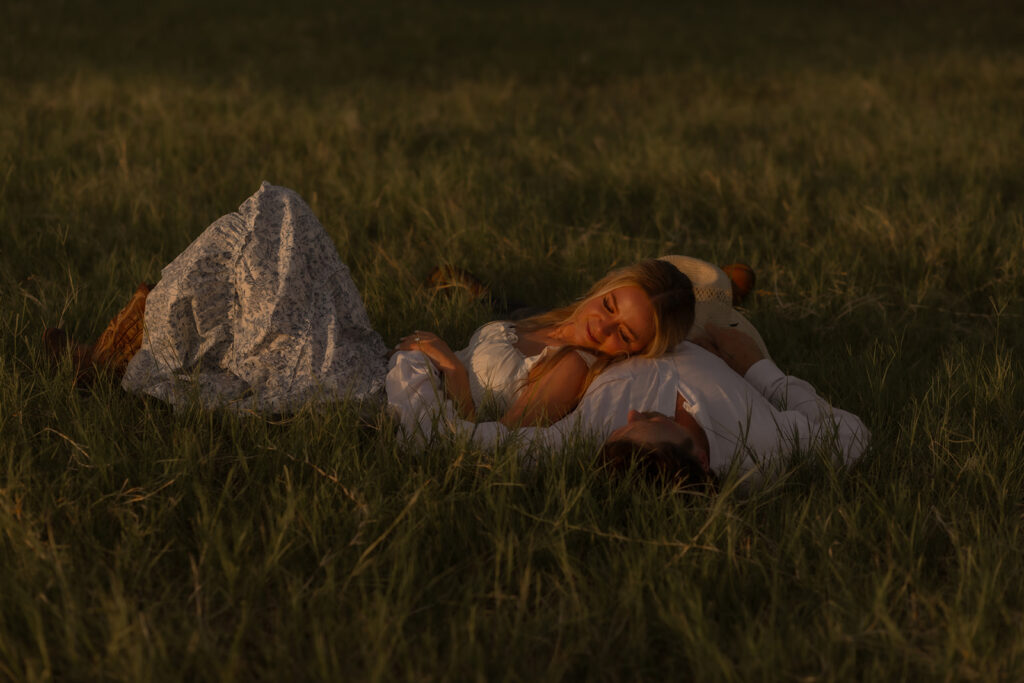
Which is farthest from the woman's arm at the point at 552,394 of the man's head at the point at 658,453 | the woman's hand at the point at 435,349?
the man's head at the point at 658,453

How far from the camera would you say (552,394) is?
114 inches

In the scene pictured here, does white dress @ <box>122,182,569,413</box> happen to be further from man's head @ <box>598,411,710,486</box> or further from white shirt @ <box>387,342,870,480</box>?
man's head @ <box>598,411,710,486</box>

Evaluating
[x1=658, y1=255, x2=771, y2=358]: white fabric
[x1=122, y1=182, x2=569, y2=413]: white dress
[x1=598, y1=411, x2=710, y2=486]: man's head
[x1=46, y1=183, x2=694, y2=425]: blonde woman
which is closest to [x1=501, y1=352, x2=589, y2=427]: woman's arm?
[x1=46, y1=183, x2=694, y2=425]: blonde woman

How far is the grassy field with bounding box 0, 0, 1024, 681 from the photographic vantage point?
193cm

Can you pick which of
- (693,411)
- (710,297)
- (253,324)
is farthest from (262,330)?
(710,297)

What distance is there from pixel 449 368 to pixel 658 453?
3.04ft

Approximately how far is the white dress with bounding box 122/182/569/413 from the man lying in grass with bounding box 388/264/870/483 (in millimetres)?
221

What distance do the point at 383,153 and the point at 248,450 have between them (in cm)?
350

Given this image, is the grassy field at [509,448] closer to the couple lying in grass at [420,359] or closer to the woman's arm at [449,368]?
the couple lying in grass at [420,359]

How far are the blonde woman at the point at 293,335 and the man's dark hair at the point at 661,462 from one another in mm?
413

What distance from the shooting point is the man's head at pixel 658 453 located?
7.82 feet

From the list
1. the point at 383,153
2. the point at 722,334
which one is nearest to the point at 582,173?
the point at 383,153

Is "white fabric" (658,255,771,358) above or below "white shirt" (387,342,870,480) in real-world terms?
above

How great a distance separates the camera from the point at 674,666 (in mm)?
1942
